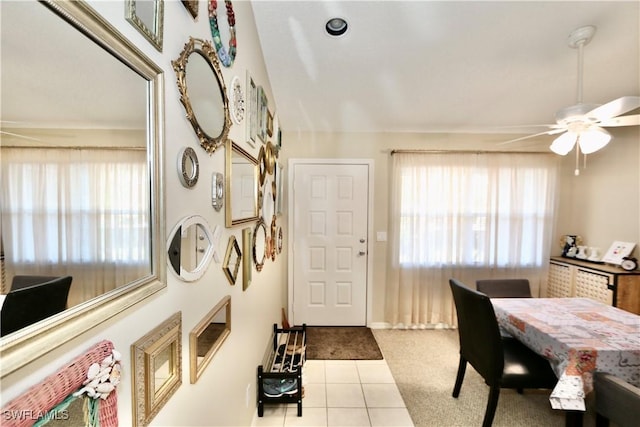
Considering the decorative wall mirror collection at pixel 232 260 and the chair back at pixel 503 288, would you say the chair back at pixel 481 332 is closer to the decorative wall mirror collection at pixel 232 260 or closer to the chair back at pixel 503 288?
the chair back at pixel 503 288

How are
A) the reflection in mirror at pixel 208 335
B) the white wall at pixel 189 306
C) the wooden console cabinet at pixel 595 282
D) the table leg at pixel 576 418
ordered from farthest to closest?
1. the wooden console cabinet at pixel 595 282
2. the table leg at pixel 576 418
3. the reflection in mirror at pixel 208 335
4. the white wall at pixel 189 306

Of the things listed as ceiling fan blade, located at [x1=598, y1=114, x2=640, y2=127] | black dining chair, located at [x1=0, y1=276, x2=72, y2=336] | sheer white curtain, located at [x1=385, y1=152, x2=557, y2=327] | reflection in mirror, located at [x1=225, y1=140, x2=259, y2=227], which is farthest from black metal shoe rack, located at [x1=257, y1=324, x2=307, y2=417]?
ceiling fan blade, located at [x1=598, y1=114, x2=640, y2=127]

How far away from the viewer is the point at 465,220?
2.92m

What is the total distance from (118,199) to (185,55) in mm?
543

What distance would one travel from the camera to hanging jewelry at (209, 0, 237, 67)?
104cm

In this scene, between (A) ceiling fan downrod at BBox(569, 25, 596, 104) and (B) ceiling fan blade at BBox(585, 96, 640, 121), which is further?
(A) ceiling fan downrod at BBox(569, 25, 596, 104)

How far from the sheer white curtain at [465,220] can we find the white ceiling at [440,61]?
452 millimetres

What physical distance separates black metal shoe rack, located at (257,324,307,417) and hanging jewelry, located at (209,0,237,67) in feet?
6.07

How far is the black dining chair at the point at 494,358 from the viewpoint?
1534 millimetres

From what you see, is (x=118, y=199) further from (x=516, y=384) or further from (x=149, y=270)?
(x=516, y=384)

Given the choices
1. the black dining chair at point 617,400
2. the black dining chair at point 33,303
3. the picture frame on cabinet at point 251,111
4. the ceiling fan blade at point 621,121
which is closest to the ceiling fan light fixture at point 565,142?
the ceiling fan blade at point 621,121

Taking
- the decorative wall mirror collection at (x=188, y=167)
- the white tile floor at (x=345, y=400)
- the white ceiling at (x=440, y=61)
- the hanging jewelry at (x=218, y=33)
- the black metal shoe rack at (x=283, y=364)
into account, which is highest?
the white ceiling at (x=440, y=61)

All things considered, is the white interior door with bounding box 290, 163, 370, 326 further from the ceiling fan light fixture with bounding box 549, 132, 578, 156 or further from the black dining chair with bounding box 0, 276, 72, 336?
the black dining chair with bounding box 0, 276, 72, 336

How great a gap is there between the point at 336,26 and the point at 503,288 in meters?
2.50
